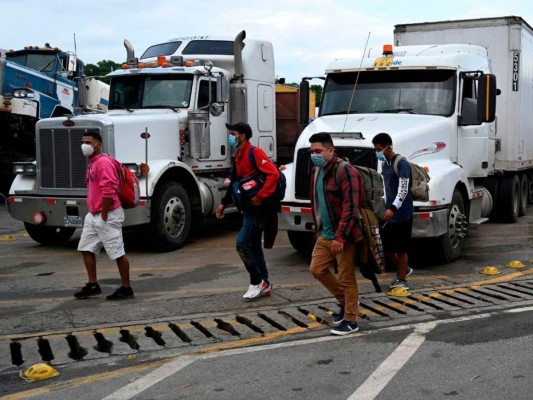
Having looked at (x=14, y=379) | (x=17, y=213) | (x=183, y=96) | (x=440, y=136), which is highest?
(x=183, y=96)

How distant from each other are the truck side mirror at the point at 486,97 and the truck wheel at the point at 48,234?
6.79 meters

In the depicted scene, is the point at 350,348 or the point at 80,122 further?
the point at 80,122

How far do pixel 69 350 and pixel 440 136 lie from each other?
5.93m

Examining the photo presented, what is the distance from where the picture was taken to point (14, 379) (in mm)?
5430

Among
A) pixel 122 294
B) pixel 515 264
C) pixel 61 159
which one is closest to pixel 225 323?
pixel 122 294

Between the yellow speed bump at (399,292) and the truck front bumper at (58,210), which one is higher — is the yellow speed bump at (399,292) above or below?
below

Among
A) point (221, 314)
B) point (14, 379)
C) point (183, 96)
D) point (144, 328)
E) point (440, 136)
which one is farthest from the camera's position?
point (183, 96)

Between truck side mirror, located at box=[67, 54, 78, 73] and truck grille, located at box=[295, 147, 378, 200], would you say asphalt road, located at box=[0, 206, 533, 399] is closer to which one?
truck grille, located at box=[295, 147, 378, 200]

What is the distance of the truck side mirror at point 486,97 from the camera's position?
10.1 m

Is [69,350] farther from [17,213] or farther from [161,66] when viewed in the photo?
[161,66]

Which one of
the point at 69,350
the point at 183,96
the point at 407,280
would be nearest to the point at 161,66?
the point at 183,96

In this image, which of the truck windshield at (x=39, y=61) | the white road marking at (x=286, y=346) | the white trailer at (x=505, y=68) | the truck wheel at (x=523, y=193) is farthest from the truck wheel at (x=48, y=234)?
the truck wheel at (x=523, y=193)

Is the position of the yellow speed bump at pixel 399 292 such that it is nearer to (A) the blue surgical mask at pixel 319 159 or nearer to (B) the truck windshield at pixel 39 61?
(A) the blue surgical mask at pixel 319 159

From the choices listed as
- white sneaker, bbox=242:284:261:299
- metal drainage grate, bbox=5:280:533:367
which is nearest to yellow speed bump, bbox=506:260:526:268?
metal drainage grate, bbox=5:280:533:367
